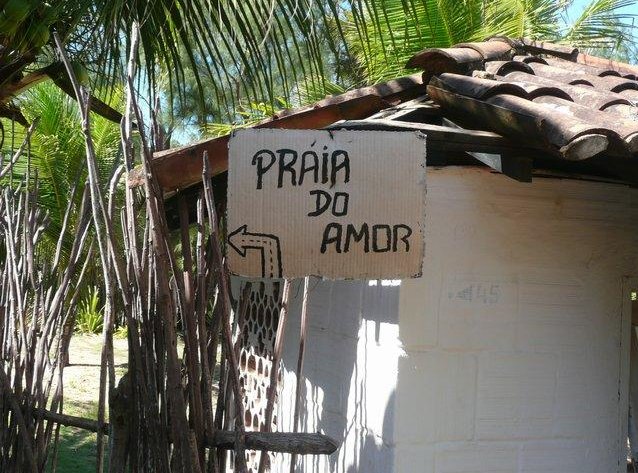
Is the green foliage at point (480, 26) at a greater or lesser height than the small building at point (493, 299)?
greater

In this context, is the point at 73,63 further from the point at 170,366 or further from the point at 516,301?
the point at 516,301

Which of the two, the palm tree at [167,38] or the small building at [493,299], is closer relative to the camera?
the palm tree at [167,38]

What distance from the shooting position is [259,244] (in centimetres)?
244

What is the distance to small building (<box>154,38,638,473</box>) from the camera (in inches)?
133

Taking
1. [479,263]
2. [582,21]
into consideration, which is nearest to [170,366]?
[479,263]

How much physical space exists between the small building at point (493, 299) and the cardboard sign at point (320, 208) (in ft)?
2.03

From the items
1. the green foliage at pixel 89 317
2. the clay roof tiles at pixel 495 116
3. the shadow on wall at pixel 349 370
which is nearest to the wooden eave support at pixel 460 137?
the clay roof tiles at pixel 495 116

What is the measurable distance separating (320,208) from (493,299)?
4.58 ft

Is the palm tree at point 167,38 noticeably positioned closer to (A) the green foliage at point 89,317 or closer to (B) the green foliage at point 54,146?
(B) the green foliage at point 54,146

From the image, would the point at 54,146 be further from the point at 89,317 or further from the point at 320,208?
the point at 320,208

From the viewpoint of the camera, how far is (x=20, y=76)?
11.6ft

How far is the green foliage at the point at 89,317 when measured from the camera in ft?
46.1

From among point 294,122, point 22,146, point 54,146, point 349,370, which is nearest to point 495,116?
point 294,122

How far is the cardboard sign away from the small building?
62 centimetres
